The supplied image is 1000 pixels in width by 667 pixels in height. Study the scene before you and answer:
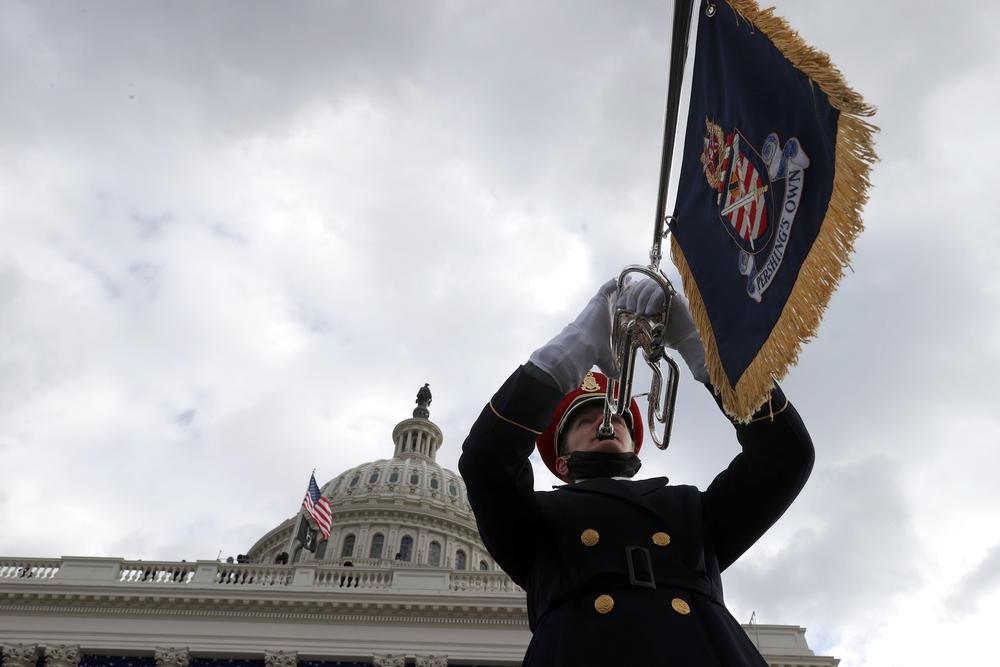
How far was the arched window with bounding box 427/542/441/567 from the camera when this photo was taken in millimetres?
58094

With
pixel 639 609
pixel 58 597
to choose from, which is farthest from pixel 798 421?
pixel 58 597

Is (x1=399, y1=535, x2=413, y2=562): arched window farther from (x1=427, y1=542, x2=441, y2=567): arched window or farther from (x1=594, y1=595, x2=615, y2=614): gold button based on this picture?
(x1=594, y1=595, x2=615, y2=614): gold button

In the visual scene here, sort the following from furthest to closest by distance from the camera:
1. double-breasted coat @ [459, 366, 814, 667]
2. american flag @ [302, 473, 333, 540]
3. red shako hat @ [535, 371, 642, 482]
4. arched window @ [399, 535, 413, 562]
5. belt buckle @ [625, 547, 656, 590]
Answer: arched window @ [399, 535, 413, 562]
american flag @ [302, 473, 333, 540]
red shako hat @ [535, 371, 642, 482]
belt buckle @ [625, 547, 656, 590]
double-breasted coat @ [459, 366, 814, 667]

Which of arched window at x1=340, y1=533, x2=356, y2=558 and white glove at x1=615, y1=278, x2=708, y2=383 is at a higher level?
arched window at x1=340, y1=533, x2=356, y2=558

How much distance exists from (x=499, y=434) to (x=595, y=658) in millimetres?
823

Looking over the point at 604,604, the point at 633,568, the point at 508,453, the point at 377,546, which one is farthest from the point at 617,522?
the point at 377,546

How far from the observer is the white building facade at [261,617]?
25.6 meters

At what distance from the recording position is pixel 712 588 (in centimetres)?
292

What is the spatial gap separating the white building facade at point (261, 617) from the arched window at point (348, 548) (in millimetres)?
29603

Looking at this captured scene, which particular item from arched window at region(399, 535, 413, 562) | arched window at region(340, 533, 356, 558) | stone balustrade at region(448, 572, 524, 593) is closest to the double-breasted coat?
stone balustrade at region(448, 572, 524, 593)

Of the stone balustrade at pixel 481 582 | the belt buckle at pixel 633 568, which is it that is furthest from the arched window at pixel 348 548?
the belt buckle at pixel 633 568

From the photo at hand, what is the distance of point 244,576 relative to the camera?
2902 centimetres

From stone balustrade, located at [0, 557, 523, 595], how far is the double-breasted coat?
25.5m

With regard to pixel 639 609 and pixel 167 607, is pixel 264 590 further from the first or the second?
pixel 639 609
